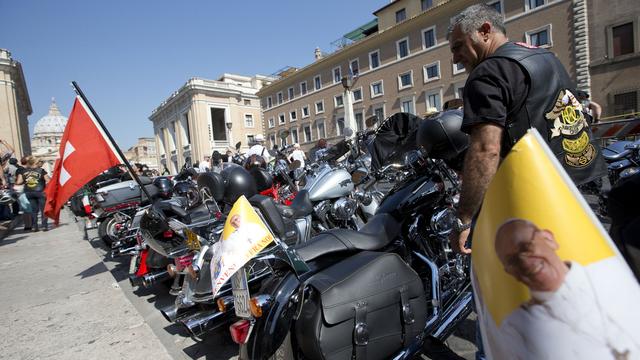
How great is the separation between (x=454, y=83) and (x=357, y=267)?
29.5 m

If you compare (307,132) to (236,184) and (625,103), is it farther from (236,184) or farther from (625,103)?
(236,184)

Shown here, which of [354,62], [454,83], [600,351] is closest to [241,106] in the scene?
[354,62]

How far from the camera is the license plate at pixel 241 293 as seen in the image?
1.63 m

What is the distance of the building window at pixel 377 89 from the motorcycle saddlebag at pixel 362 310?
34.1 meters

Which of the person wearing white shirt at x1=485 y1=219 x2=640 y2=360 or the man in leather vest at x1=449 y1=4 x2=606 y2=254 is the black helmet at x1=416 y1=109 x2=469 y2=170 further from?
the person wearing white shirt at x1=485 y1=219 x2=640 y2=360

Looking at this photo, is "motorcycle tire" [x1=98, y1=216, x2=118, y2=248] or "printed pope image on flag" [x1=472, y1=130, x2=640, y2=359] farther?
"motorcycle tire" [x1=98, y1=216, x2=118, y2=248]

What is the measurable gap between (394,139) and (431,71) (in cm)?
2927

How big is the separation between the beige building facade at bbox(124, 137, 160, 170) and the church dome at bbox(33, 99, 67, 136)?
50.1 feet

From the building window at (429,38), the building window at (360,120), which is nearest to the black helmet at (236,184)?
the building window at (429,38)

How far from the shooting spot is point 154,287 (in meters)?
4.18

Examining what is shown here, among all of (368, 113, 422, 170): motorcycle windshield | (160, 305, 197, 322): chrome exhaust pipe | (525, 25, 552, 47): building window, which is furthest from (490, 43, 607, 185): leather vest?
(525, 25, 552, 47): building window

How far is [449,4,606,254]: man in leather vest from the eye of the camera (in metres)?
1.47

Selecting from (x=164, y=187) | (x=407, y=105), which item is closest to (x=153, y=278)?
(x=164, y=187)

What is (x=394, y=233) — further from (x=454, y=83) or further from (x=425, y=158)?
(x=454, y=83)
